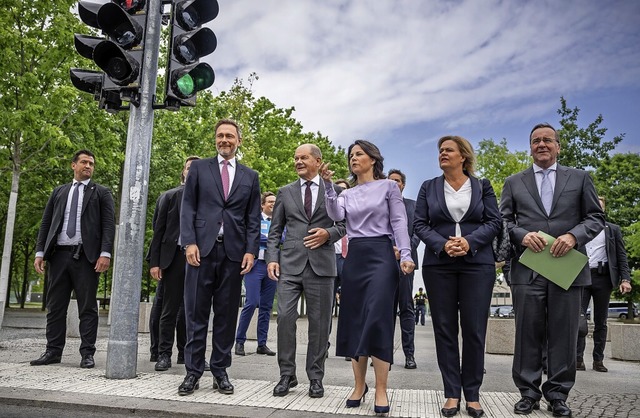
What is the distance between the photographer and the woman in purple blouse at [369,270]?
5.38 meters

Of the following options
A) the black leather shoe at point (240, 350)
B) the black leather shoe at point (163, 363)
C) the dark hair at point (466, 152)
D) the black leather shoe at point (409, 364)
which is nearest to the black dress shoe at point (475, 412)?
the dark hair at point (466, 152)

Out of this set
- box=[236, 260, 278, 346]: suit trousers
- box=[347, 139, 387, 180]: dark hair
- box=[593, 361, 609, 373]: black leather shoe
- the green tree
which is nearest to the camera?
box=[347, 139, 387, 180]: dark hair

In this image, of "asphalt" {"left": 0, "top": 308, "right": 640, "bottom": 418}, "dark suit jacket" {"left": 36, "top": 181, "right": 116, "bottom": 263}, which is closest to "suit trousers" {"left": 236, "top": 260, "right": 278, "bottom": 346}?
"asphalt" {"left": 0, "top": 308, "right": 640, "bottom": 418}

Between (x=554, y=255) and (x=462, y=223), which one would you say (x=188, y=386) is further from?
(x=554, y=255)

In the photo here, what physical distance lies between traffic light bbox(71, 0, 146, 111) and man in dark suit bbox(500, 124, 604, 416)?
4.10m

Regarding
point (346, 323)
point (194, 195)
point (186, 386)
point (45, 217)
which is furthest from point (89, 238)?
point (346, 323)

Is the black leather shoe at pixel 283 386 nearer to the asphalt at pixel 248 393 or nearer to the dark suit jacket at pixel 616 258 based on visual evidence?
the asphalt at pixel 248 393

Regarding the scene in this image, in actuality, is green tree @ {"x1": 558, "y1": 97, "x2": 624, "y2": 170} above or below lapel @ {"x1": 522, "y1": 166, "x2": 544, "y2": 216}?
above

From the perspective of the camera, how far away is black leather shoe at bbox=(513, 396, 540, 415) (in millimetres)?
5328

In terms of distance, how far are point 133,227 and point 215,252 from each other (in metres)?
1.19

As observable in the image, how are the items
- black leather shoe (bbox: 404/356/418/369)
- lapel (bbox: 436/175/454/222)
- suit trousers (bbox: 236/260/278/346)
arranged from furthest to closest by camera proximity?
suit trousers (bbox: 236/260/278/346), black leather shoe (bbox: 404/356/418/369), lapel (bbox: 436/175/454/222)

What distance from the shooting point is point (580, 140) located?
41.5 m

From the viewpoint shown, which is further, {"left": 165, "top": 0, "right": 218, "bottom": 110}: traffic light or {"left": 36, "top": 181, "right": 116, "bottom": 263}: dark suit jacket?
{"left": 36, "top": 181, "right": 116, "bottom": 263}: dark suit jacket

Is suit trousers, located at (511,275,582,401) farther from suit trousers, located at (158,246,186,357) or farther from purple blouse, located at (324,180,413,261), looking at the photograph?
suit trousers, located at (158,246,186,357)
